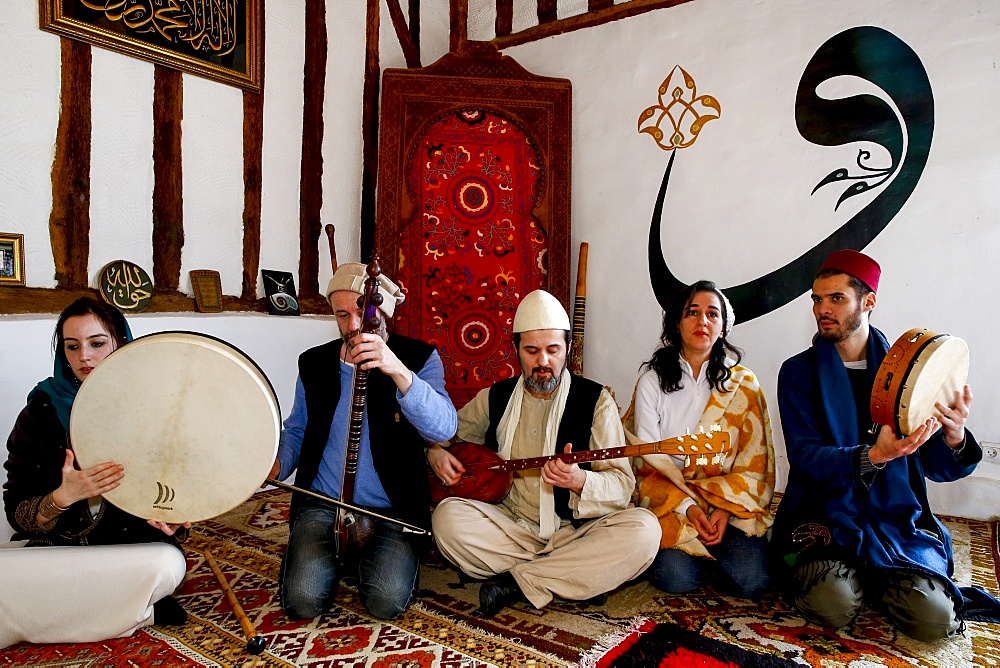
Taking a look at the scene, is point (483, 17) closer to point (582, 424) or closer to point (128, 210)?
point (128, 210)

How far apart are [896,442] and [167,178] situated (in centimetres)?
372

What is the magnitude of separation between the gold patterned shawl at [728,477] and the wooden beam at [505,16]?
337 centimetres

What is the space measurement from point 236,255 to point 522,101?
6.89 ft

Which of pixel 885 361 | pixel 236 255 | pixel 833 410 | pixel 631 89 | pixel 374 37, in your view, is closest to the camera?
pixel 885 361

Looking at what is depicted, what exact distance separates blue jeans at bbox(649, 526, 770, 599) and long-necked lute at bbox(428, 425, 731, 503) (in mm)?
351

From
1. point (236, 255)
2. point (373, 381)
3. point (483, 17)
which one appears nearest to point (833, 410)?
point (373, 381)

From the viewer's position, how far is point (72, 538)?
6.95 ft

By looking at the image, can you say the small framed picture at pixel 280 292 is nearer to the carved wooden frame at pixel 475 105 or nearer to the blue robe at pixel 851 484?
the carved wooden frame at pixel 475 105

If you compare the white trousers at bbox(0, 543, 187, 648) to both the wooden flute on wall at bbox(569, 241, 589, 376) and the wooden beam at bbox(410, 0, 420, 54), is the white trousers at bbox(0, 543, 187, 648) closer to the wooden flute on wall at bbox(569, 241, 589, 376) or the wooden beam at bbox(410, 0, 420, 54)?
the wooden flute on wall at bbox(569, 241, 589, 376)

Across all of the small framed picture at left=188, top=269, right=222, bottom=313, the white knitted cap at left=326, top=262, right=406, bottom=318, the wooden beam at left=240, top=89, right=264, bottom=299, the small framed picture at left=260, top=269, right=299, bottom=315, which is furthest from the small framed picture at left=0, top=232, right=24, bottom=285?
the white knitted cap at left=326, top=262, right=406, bottom=318

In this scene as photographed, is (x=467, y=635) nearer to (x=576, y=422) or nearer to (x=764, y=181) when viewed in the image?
(x=576, y=422)

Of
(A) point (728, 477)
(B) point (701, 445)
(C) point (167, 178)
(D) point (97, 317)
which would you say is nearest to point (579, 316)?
(A) point (728, 477)

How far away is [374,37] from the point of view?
186 inches

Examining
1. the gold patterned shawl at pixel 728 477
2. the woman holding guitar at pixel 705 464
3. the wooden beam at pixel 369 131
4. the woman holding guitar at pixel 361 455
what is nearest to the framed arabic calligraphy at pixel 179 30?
the wooden beam at pixel 369 131
